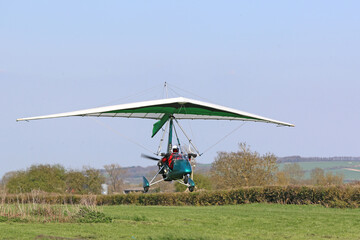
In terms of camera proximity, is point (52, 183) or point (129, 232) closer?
point (129, 232)

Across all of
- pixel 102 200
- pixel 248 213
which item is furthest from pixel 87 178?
pixel 248 213

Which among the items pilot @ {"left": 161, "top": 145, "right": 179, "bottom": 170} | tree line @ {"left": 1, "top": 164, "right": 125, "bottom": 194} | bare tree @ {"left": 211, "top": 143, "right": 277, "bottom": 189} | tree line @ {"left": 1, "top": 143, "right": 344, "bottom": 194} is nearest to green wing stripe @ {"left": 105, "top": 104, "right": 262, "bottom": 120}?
pilot @ {"left": 161, "top": 145, "right": 179, "bottom": 170}

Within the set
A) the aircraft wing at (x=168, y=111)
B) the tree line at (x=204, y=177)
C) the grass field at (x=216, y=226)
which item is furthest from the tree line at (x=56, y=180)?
the aircraft wing at (x=168, y=111)

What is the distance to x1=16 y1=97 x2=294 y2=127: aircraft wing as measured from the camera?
19781 mm

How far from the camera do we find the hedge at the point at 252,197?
100ft

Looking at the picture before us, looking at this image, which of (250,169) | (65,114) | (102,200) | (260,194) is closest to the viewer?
(65,114)

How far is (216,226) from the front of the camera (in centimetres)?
2470

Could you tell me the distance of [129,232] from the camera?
71.6ft

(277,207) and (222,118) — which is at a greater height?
(222,118)

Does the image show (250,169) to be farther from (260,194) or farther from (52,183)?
(52,183)

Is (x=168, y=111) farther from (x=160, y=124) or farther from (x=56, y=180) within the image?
(x=56, y=180)

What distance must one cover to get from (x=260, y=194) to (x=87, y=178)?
28347mm

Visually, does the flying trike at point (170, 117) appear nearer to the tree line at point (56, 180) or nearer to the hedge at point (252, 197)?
the hedge at point (252, 197)

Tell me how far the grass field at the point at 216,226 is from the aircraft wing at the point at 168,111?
14.6 feet
